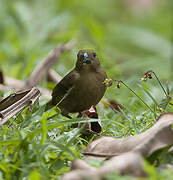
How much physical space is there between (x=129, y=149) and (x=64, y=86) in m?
1.79

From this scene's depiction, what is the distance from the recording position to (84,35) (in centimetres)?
820

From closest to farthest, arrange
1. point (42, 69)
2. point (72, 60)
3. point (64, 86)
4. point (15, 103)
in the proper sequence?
point (15, 103) → point (64, 86) → point (42, 69) → point (72, 60)

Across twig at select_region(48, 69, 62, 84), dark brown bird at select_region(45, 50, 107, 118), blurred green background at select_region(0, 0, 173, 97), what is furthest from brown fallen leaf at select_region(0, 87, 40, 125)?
twig at select_region(48, 69, 62, 84)

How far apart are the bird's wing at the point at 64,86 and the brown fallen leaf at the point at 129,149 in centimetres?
137

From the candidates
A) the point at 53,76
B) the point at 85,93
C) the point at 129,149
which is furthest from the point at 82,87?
the point at 129,149

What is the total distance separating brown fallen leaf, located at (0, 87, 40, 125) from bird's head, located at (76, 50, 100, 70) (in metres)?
0.97

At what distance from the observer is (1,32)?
25.7 feet

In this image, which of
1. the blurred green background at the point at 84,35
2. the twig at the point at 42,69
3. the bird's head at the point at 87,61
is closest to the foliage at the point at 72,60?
the blurred green background at the point at 84,35

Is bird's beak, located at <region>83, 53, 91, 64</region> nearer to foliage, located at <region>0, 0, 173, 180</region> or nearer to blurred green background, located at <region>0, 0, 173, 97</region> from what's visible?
foliage, located at <region>0, 0, 173, 180</region>

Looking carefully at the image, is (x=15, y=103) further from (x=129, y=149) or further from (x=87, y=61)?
(x=87, y=61)

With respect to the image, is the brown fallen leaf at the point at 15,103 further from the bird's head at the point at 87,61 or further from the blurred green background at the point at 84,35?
the blurred green background at the point at 84,35

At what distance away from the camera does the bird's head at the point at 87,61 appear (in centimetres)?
445

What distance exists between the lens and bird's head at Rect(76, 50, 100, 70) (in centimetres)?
445

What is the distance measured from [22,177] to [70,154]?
0.32 m
